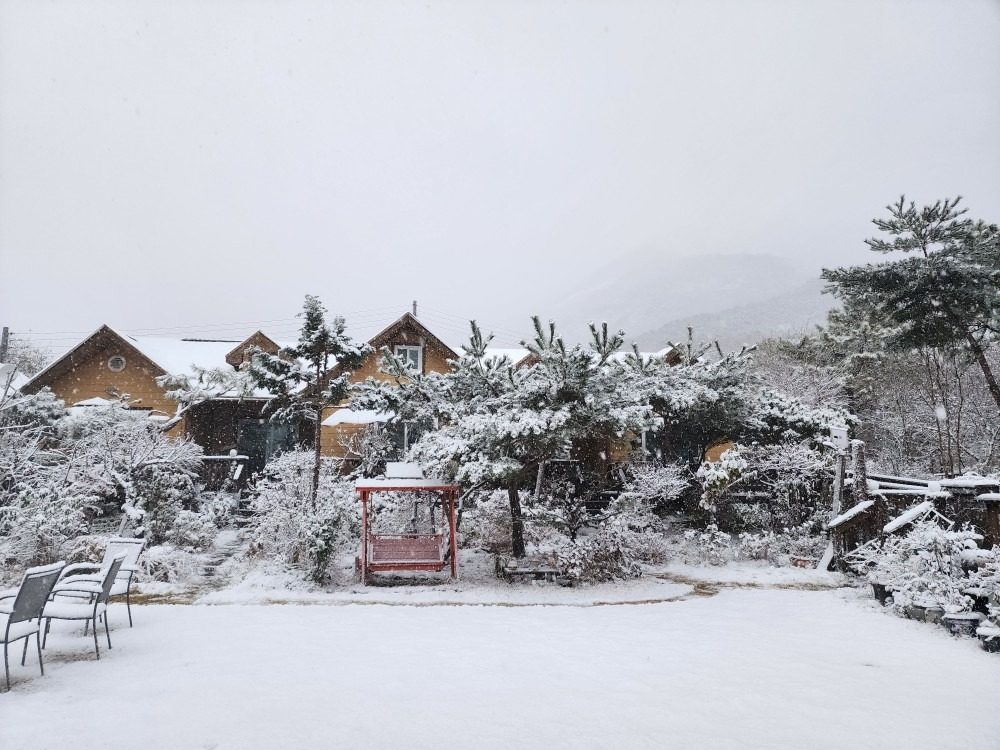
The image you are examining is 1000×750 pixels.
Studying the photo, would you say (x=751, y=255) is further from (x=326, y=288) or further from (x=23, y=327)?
(x=23, y=327)

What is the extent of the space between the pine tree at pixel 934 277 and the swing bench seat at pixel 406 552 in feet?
37.7

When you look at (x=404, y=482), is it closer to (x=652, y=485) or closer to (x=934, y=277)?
(x=652, y=485)

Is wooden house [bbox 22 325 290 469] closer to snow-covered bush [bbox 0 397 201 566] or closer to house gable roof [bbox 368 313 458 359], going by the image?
house gable roof [bbox 368 313 458 359]

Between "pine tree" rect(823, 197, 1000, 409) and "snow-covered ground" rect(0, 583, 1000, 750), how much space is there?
8.35 meters

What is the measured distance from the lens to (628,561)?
461 inches

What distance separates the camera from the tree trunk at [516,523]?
39.6 ft

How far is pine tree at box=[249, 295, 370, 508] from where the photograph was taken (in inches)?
499

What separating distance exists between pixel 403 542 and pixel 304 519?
2.07 metres

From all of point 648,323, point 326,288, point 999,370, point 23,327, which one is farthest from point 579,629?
point 326,288

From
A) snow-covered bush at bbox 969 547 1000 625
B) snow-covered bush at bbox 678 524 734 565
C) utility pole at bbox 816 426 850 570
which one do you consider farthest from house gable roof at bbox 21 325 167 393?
snow-covered bush at bbox 969 547 1000 625

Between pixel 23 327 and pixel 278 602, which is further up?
pixel 23 327

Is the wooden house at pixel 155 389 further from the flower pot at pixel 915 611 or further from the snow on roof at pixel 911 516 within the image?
the flower pot at pixel 915 611

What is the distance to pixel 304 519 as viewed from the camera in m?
11.2

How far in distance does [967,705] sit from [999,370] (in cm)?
2380
